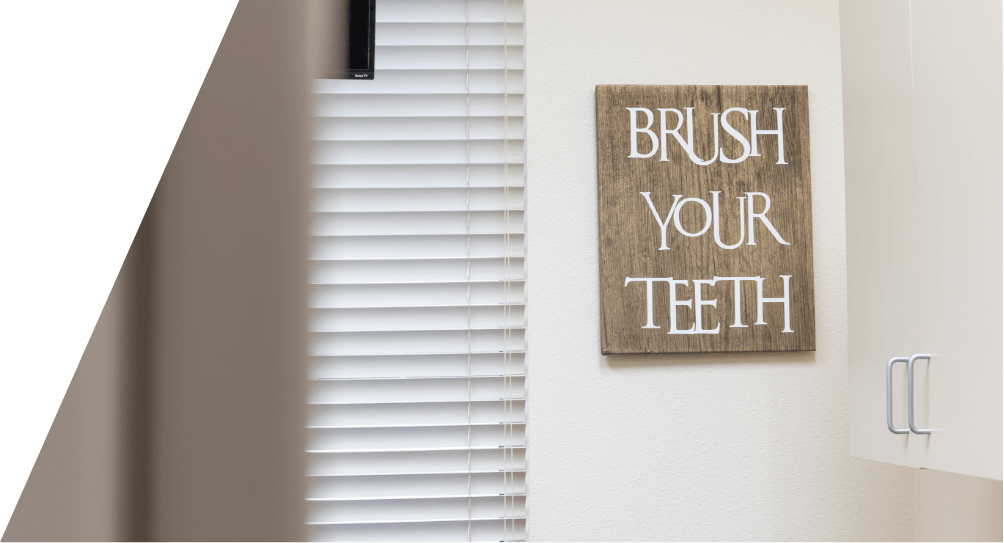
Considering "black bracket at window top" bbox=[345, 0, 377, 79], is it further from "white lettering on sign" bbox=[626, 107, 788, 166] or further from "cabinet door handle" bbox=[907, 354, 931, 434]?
"white lettering on sign" bbox=[626, 107, 788, 166]

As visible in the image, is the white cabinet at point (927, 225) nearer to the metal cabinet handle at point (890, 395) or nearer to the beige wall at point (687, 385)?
the metal cabinet handle at point (890, 395)

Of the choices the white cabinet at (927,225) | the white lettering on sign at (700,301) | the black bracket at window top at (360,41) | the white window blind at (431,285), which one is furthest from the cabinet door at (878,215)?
the black bracket at window top at (360,41)

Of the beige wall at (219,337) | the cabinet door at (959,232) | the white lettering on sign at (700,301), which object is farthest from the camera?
the white lettering on sign at (700,301)

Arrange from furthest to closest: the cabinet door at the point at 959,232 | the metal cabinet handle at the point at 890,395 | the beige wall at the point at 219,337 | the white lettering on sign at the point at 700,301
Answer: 1. the white lettering on sign at the point at 700,301
2. the metal cabinet handle at the point at 890,395
3. the cabinet door at the point at 959,232
4. the beige wall at the point at 219,337

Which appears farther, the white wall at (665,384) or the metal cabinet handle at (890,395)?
the white wall at (665,384)

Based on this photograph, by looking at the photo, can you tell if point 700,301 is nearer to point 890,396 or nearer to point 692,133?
point 692,133

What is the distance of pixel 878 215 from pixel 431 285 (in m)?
0.66

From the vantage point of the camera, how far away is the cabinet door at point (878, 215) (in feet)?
2.57

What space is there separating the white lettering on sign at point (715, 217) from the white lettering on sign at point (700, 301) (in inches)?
2.3

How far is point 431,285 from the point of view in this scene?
1.17 m

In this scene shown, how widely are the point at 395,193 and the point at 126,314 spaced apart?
106 centimetres

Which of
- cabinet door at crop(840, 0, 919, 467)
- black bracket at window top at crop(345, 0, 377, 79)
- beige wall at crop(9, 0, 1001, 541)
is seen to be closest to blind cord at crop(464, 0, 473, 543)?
beige wall at crop(9, 0, 1001, 541)

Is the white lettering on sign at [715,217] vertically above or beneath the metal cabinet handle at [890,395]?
above

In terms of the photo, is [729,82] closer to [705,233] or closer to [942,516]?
[705,233]
